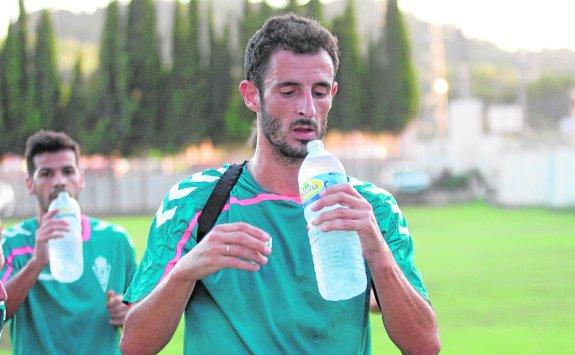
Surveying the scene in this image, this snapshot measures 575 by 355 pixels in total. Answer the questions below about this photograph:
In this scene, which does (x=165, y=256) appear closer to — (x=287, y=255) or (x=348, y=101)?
(x=287, y=255)

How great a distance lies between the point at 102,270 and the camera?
544cm

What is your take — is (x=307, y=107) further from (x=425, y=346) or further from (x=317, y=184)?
(x=425, y=346)

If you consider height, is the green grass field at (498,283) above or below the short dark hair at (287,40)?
below

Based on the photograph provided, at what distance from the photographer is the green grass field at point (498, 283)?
10383 mm

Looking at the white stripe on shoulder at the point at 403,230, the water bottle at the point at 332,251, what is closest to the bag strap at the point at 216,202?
the water bottle at the point at 332,251

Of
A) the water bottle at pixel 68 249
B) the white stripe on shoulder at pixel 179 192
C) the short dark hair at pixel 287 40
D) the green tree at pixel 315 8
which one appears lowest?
the water bottle at pixel 68 249

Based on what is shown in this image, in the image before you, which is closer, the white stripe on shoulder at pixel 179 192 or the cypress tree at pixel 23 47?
the white stripe on shoulder at pixel 179 192

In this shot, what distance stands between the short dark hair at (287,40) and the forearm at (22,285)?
6.99ft

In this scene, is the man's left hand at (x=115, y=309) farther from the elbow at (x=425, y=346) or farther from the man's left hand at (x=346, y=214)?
the man's left hand at (x=346, y=214)

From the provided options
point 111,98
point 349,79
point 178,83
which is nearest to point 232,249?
point 178,83

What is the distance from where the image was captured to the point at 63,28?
157 meters

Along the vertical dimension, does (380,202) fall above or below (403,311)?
above

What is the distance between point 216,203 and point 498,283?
41.7ft

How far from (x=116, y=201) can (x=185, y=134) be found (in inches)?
210
